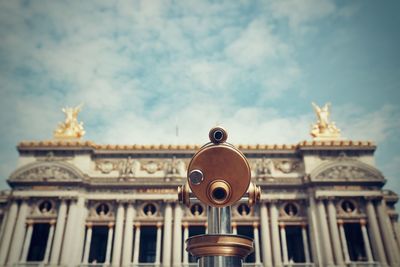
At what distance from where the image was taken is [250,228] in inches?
1237

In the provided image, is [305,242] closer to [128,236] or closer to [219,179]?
[128,236]

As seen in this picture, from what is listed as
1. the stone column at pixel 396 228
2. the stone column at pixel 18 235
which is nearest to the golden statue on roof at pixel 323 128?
the stone column at pixel 396 228

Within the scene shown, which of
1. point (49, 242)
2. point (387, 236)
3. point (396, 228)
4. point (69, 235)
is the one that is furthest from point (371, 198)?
point (49, 242)

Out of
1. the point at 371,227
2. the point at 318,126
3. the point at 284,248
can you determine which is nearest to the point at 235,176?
the point at 284,248

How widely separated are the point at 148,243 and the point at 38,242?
966 centimetres

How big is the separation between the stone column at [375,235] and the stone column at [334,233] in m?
2.87

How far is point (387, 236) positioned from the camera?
92.7 feet

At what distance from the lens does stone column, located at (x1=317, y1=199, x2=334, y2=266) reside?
27516mm

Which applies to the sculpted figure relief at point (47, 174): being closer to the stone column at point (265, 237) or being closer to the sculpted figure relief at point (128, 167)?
the sculpted figure relief at point (128, 167)

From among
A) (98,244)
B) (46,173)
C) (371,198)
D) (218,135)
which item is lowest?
(218,135)

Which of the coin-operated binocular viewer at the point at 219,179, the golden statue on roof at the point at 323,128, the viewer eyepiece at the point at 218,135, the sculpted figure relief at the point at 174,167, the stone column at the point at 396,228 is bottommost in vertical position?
the coin-operated binocular viewer at the point at 219,179

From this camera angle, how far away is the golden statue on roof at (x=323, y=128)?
3325 centimetres

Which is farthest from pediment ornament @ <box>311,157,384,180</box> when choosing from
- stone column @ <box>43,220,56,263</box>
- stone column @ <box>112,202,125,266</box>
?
stone column @ <box>43,220,56,263</box>

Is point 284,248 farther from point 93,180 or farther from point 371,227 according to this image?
point 93,180
